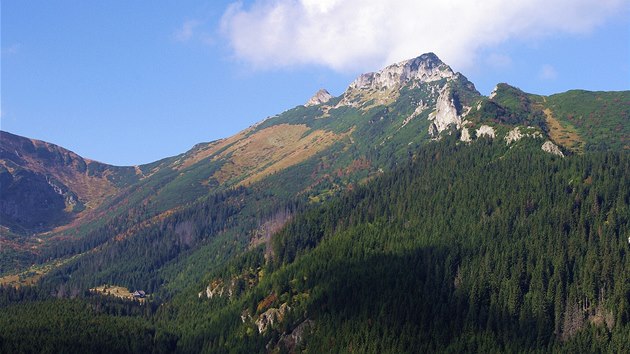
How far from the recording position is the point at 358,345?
19988 cm

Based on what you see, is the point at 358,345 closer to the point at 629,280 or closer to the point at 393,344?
the point at 393,344

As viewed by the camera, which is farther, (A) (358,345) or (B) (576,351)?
(A) (358,345)

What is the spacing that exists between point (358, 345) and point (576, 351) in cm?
5772

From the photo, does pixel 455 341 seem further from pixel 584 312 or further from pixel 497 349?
pixel 584 312

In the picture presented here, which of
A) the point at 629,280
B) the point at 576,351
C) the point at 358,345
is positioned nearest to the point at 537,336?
the point at 576,351

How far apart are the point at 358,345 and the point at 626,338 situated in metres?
69.8

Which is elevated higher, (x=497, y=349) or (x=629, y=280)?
(x=629, y=280)

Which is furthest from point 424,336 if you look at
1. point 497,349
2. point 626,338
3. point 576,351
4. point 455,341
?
point 626,338

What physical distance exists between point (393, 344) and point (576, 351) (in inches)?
1873

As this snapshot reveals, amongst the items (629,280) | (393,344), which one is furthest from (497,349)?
(629,280)

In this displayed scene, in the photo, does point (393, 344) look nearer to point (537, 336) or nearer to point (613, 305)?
point (537, 336)

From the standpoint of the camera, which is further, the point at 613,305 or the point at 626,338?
the point at 613,305

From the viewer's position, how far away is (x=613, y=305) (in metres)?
191

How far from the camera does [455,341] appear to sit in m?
195
